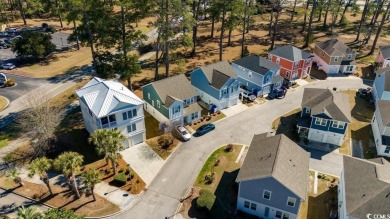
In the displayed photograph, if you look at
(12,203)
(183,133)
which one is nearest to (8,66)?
(12,203)

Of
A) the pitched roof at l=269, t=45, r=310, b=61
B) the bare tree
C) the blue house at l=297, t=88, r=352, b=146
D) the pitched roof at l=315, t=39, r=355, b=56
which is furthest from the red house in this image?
the bare tree

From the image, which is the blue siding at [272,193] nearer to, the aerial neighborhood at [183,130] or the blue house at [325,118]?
the aerial neighborhood at [183,130]

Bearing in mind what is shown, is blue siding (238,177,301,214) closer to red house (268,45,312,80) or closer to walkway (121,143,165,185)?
walkway (121,143,165,185)

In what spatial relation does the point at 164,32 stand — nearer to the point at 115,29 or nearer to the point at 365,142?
the point at 115,29

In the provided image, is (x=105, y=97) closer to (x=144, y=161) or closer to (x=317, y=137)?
(x=144, y=161)

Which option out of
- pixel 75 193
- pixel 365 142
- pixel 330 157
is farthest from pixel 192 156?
pixel 365 142
